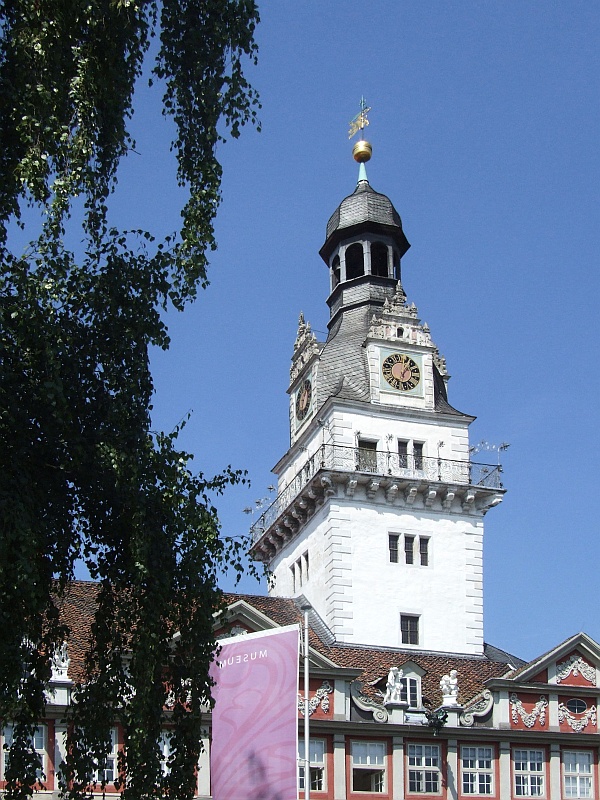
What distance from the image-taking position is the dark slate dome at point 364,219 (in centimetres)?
6097

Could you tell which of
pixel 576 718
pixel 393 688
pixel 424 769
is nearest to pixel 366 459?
pixel 393 688

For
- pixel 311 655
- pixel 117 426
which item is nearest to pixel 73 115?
pixel 117 426

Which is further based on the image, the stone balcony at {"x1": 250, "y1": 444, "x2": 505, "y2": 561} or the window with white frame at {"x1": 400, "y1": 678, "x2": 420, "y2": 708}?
the stone balcony at {"x1": 250, "y1": 444, "x2": 505, "y2": 561}

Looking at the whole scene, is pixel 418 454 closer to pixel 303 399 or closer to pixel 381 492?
pixel 381 492

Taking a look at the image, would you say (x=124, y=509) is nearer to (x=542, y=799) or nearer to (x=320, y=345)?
(x=542, y=799)

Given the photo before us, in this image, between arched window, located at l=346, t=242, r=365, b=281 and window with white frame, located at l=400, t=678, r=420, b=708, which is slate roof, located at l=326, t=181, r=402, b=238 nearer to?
arched window, located at l=346, t=242, r=365, b=281

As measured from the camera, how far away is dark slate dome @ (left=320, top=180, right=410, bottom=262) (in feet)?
200

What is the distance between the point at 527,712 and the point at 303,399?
1694 centimetres

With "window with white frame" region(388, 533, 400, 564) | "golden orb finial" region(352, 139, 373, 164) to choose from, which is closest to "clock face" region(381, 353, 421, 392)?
"window with white frame" region(388, 533, 400, 564)

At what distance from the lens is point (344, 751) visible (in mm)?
46219

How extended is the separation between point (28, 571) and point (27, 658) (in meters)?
1.37

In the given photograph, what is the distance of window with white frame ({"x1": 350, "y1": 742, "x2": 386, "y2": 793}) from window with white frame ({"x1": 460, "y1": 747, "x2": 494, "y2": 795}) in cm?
297

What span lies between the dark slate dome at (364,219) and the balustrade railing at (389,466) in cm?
1100

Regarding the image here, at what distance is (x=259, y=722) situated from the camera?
112 ft
